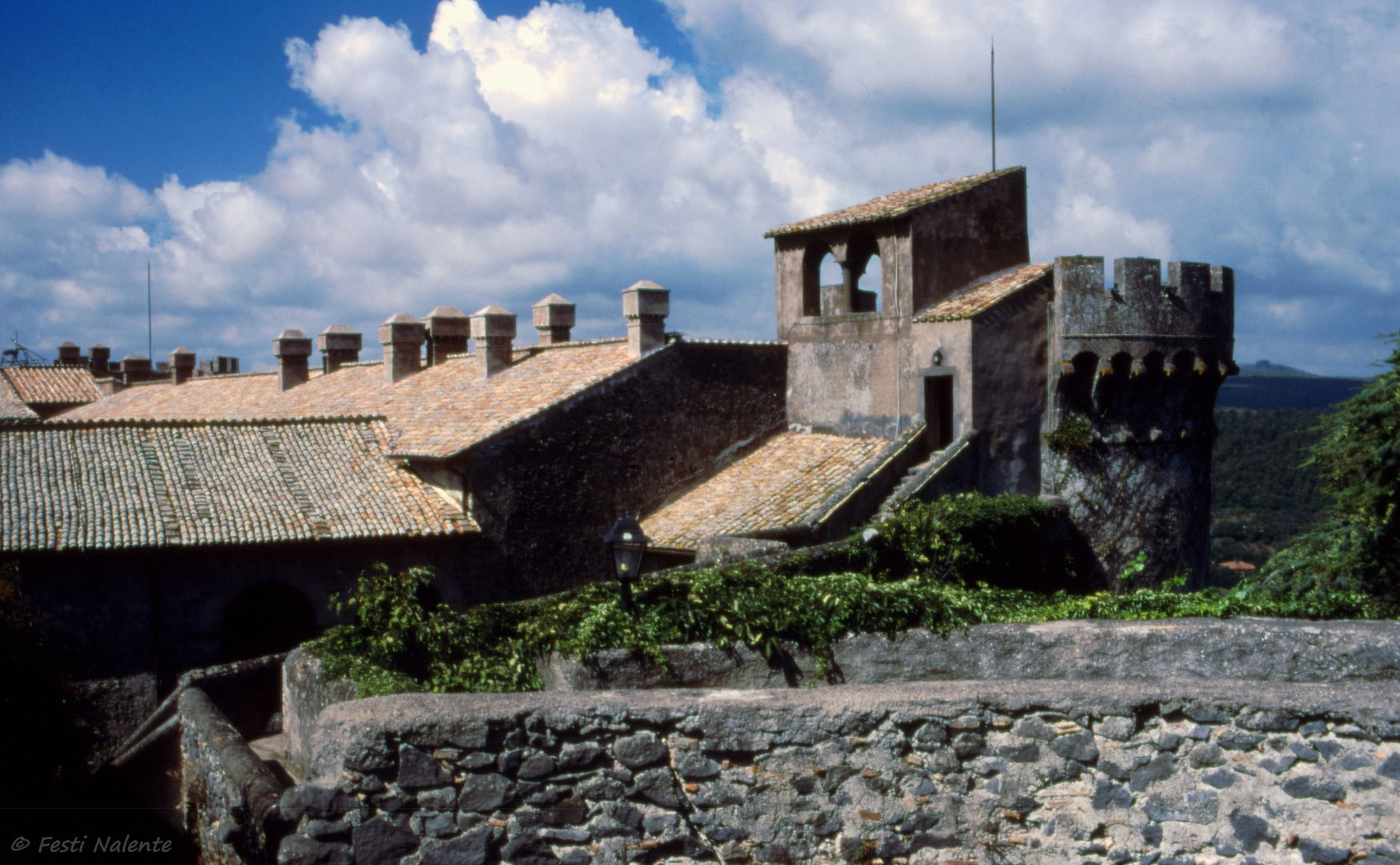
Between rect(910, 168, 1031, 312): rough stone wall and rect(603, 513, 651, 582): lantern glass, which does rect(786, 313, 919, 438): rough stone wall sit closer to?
rect(910, 168, 1031, 312): rough stone wall

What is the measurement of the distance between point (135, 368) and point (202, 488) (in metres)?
28.1

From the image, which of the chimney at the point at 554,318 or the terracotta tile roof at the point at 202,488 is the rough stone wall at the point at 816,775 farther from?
the chimney at the point at 554,318

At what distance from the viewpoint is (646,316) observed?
19.7 meters

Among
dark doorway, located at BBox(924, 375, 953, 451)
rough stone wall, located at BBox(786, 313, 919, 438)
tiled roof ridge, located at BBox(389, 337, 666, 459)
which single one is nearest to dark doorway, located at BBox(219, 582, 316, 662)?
tiled roof ridge, located at BBox(389, 337, 666, 459)

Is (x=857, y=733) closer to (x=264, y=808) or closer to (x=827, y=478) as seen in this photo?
(x=264, y=808)

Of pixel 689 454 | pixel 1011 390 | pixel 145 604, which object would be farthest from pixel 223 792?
pixel 1011 390

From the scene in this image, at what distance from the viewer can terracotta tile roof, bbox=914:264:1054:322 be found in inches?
711

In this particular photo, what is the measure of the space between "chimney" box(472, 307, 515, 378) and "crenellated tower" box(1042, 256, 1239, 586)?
11.3 metres

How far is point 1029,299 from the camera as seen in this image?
1831cm

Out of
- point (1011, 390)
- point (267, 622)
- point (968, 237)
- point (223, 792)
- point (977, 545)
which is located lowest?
point (267, 622)

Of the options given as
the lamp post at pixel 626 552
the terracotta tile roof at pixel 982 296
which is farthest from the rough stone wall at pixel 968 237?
the lamp post at pixel 626 552

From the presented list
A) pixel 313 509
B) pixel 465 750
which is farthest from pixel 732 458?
pixel 465 750

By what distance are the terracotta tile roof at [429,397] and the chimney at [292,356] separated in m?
0.55

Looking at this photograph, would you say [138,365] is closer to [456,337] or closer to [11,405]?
[11,405]
